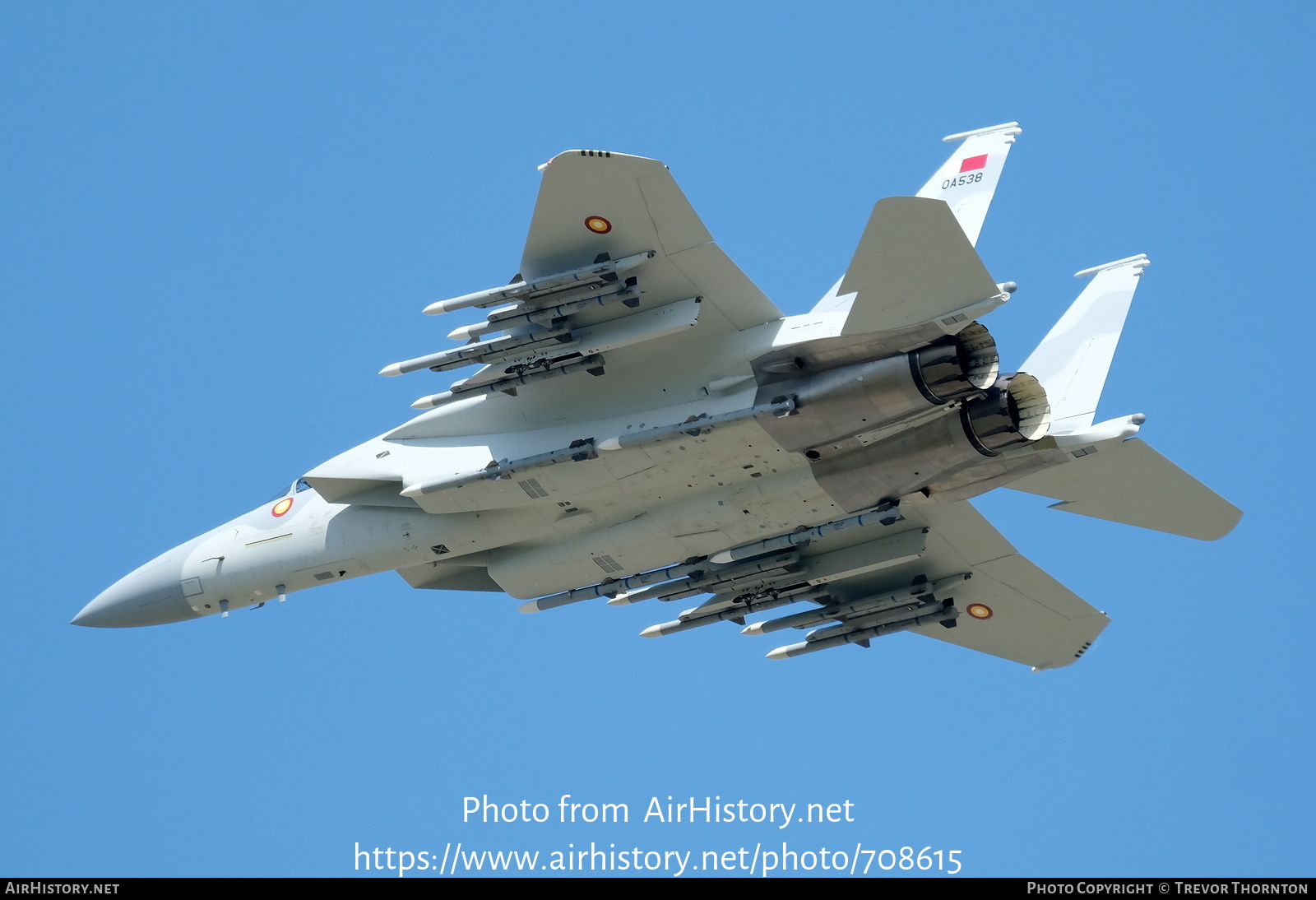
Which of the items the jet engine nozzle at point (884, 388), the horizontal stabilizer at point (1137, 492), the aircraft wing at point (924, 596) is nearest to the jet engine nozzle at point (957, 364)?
the jet engine nozzle at point (884, 388)

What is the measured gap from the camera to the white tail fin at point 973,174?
70.4 ft

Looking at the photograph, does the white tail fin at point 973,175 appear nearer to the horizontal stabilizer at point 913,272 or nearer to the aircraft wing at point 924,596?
the horizontal stabilizer at point 913,272

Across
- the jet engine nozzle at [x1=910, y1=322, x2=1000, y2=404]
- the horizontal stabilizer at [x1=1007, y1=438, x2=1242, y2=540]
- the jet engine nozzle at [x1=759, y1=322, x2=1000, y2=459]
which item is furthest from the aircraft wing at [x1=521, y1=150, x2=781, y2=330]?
the horizontal stabilizer at [x1=1007, y1=438, x2=1242, y2=540]

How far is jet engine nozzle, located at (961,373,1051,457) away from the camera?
20.7 meters

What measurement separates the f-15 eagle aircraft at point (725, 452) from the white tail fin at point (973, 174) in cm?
3

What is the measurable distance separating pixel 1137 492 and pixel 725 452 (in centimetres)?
557

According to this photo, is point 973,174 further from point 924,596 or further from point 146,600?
point 146,600

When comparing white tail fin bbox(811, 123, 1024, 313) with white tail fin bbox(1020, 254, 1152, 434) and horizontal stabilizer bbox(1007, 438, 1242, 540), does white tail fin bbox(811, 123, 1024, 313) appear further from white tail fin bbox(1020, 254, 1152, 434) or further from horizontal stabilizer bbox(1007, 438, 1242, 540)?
horizontal stabilizer bbox(1007, 438, 1242, 540)

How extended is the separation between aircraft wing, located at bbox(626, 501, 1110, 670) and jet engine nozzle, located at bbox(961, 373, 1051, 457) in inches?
134

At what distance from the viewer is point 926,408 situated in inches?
797

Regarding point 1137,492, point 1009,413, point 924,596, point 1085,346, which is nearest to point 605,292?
point 1009,413

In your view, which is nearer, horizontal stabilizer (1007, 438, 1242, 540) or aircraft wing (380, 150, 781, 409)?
aircraft wing (380, 150, 781, 409)

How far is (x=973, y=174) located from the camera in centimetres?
2173
